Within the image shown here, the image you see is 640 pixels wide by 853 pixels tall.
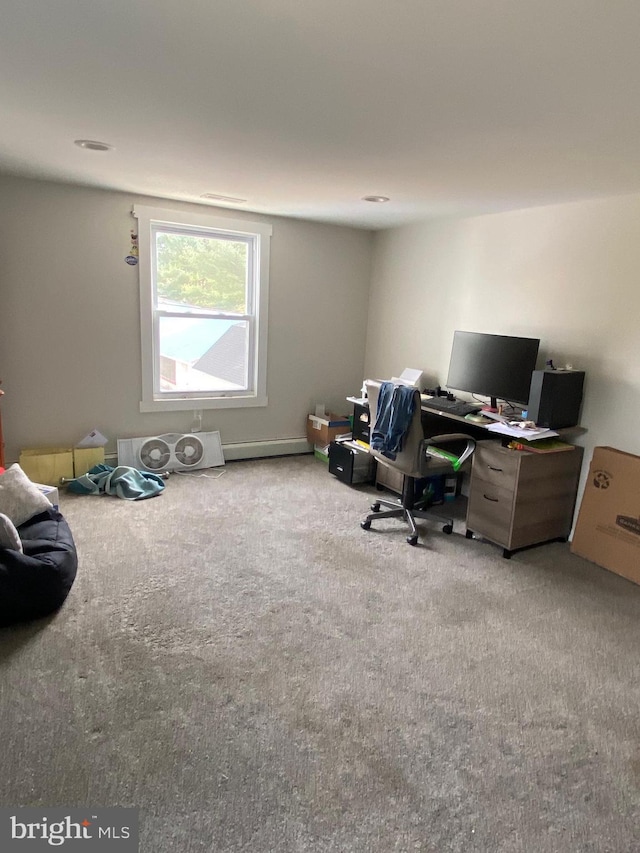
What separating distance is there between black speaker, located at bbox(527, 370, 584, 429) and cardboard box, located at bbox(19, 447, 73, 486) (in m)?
3.41

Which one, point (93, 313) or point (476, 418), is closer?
point (476, 418)

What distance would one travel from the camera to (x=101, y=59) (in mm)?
1813

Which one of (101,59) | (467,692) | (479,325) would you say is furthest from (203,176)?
(467,692)

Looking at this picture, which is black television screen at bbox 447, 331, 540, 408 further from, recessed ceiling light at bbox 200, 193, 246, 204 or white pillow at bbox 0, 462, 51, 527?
white pillow at bbox 0, 462, 51, 527

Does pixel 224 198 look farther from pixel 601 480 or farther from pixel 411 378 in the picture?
pixel 601 480

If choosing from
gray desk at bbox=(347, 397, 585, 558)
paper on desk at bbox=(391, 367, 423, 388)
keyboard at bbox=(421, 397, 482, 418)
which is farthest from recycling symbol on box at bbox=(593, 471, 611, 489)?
paper on desk at bbox=(391, 367, 423, 388)

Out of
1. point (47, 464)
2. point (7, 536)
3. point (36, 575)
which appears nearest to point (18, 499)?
point (7, 536)

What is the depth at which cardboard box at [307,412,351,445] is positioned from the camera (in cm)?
502

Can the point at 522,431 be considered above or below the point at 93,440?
Answer: above

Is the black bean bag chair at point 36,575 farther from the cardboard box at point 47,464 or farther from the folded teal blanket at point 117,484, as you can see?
the cardboard box at point 47,464

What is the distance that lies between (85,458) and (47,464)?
0.27 meters

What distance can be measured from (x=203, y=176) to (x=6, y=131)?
1.09 metres

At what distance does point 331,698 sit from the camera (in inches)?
80.2

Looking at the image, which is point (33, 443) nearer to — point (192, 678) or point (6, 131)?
point (6, 131)
